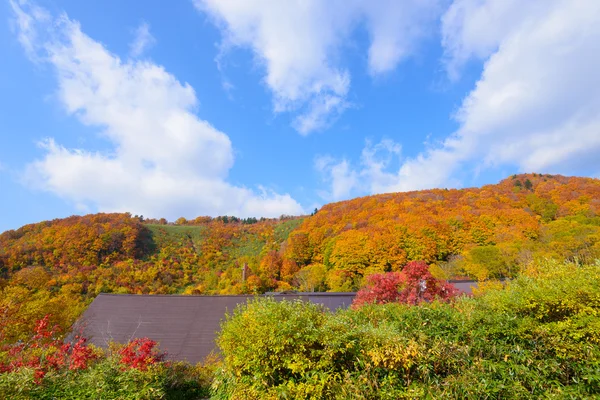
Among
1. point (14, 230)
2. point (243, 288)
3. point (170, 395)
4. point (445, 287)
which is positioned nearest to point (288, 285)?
point (243, 288)

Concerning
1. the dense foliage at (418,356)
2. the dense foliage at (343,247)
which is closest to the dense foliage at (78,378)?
the dense foliage at (418,356)

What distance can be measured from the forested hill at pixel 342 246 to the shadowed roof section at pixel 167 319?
68.1 ft

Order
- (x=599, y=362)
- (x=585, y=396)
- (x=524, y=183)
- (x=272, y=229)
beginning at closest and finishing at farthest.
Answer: (x=585, y=396)
(x=599, y=362)
(x=524, y=183)
(x=272, y=229)

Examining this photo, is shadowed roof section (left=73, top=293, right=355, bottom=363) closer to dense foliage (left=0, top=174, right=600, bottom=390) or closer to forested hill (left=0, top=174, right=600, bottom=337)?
forested hill (left=0, top=174, right=600, bottom=337)

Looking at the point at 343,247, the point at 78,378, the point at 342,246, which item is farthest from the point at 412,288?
the point at 342,246

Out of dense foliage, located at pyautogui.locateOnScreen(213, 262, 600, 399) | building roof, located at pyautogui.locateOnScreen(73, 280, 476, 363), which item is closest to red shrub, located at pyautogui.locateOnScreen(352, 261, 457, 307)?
Answer: building roof, located at pyautogui.locateOnScreen(73, 280, 476, 363)

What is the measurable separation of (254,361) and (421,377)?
3.24 metres

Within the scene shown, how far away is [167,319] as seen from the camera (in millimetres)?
16891

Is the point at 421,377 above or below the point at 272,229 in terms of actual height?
below

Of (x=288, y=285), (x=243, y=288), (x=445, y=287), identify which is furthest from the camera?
(x=288, y=285)

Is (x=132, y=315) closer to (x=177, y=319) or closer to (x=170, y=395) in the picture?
(x=177, y=319)

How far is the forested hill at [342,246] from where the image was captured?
128 feet

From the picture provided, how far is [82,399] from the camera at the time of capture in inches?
224

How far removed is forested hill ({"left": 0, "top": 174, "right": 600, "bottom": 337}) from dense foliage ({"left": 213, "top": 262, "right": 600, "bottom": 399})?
3003 cm
